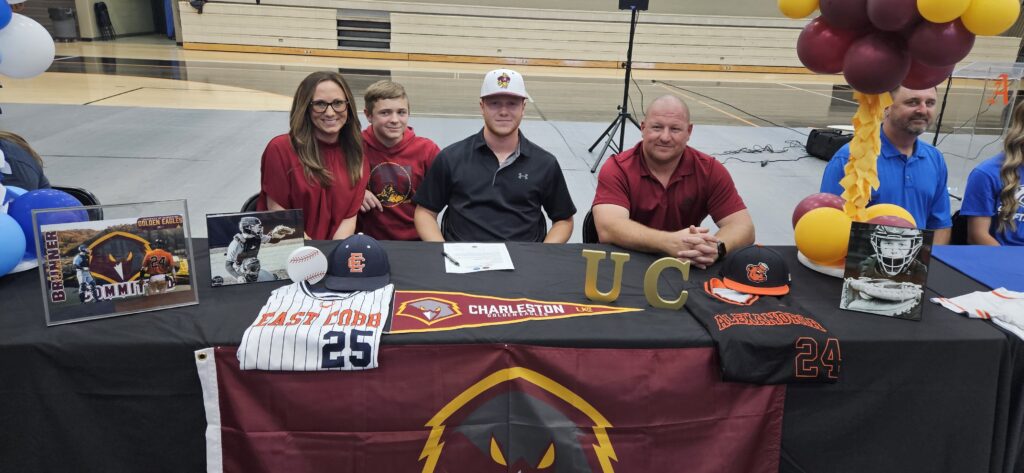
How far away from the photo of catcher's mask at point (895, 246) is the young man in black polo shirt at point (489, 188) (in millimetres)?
1433

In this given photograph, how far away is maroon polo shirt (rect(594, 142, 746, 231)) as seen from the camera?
2.79m

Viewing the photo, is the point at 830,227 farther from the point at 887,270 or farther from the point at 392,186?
the point at 392,186

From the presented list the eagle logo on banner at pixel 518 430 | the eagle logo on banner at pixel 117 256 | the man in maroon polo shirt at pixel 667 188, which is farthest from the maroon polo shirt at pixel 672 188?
the eagle logo on banner at pixel 117 256

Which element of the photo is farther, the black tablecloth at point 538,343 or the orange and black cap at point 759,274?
the orange and black cap at point 759,274

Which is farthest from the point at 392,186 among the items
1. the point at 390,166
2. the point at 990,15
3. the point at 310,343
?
the point at 990,15

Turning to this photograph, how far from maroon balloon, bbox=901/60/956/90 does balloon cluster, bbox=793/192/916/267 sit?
0.46m

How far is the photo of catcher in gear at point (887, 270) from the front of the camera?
6.14 ft

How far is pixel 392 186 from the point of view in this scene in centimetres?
331

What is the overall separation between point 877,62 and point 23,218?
9.57 feet

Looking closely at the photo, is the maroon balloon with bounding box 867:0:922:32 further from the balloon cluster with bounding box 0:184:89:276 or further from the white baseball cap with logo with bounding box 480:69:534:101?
the balloon cluster with bounding box 0:184:89:276

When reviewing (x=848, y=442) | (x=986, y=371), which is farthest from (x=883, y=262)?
(x=848, y=442)

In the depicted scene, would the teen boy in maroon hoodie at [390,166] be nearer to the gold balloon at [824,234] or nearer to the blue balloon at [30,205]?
the blue balloon at [30,205]

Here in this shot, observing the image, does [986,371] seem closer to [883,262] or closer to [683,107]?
[883,262]

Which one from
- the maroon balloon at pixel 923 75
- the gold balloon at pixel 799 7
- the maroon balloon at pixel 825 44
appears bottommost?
the maroon balloon at pixel 923 75
